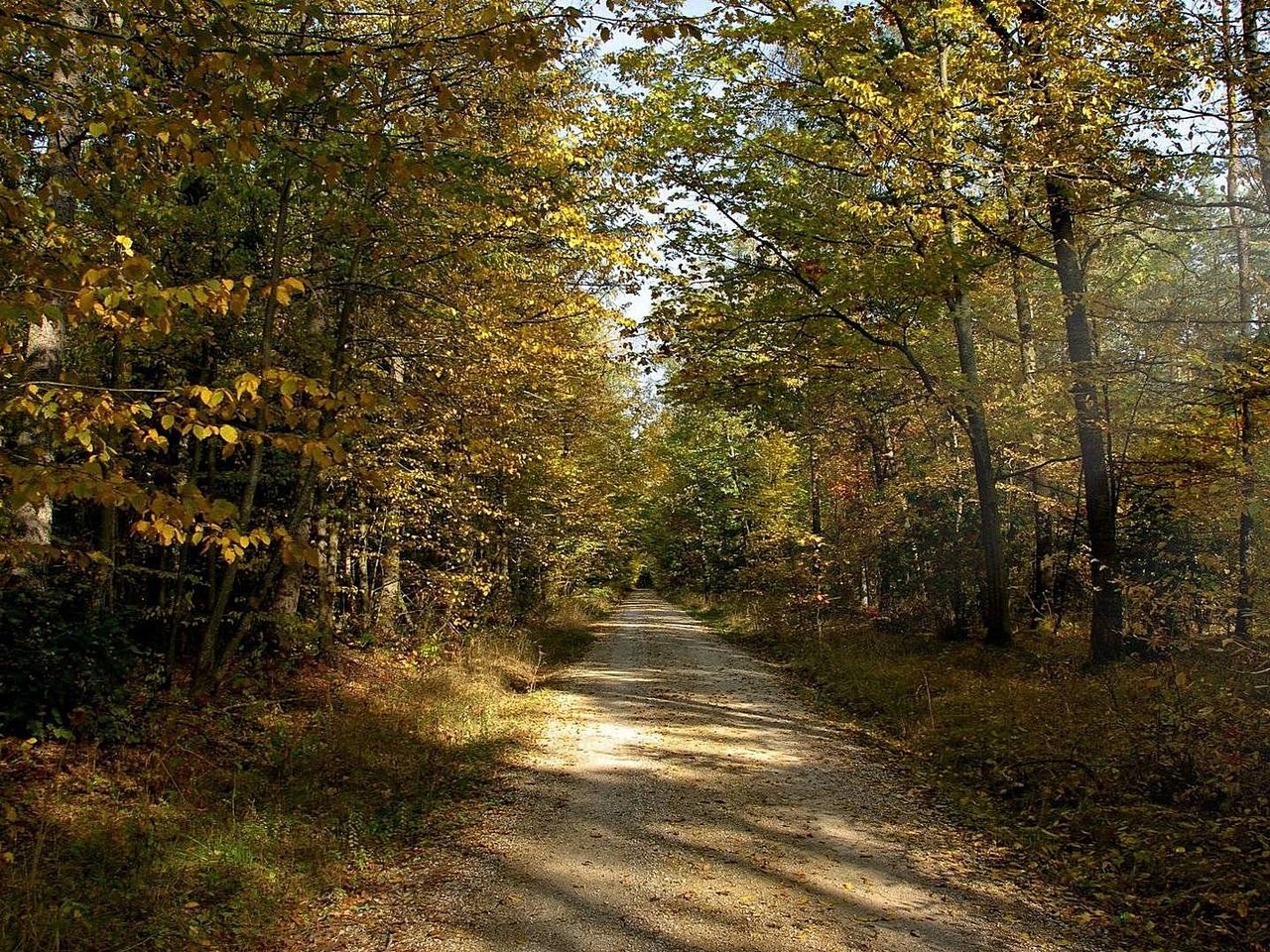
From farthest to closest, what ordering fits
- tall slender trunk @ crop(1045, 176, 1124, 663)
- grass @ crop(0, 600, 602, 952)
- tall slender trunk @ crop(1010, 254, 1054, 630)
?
1. tall slender trunk @ crop(1010, 254, 1054, 630)
2. tall slender trunk @ crop(1045, 176, 1124, 663)
3. grass @ crop(0, 600, 602, 952)

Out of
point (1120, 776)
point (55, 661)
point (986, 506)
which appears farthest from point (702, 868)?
point (986, 506)

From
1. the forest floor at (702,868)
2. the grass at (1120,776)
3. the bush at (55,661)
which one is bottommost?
the forest floor at (702,868)

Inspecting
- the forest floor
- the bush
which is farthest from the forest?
→ the forest floor

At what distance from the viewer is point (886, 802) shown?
680cm

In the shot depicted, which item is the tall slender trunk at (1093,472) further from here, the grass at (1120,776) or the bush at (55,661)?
the bush at (55,661)

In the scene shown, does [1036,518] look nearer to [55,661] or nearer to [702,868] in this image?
[702,868]

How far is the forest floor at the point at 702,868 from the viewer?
4.39 metres

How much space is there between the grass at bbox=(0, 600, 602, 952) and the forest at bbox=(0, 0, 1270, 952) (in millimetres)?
42

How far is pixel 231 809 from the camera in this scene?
564 centimetres

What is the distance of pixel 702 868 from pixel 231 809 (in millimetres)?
3555

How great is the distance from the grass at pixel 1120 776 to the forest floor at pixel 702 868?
1.43ft

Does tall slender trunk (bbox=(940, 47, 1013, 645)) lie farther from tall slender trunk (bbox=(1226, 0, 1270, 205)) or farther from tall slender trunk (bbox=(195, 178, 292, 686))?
tall slender trunk (bbox=(195, 178, 292, 686))

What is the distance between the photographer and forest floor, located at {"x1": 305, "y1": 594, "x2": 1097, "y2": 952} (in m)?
4.39

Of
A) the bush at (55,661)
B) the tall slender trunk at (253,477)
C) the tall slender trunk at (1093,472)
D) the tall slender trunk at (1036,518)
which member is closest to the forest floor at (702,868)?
the bush at (55,661)
